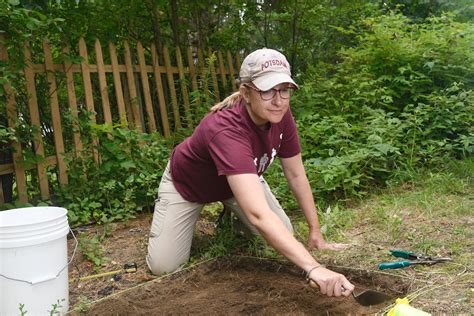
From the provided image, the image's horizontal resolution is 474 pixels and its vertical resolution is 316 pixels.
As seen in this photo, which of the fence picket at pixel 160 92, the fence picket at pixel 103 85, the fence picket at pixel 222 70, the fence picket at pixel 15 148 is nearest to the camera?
the fence picket at pixel 15 148

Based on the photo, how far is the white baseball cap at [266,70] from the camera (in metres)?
2.31

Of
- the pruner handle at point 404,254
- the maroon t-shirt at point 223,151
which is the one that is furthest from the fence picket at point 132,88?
the pruner handle at point 404,254

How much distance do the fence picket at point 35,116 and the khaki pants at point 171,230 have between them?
151 cm

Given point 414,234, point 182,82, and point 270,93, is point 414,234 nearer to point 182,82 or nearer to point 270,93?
point 270,93

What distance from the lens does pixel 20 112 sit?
406cm

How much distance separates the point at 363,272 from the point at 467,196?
67.3 inches

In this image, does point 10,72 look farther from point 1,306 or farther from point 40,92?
point 1,306

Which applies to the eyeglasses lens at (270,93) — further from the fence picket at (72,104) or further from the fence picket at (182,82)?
the fence picket at (182,82)

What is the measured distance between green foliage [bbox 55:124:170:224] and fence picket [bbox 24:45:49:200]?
135 millimetres

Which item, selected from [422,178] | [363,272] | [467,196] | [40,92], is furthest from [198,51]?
[363,272]

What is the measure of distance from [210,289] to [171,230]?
1.79ft

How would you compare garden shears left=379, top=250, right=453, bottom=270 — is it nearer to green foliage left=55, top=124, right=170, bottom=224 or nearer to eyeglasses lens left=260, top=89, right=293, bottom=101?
eyeglasses lens left=260, top=89, right=293, bottom=101

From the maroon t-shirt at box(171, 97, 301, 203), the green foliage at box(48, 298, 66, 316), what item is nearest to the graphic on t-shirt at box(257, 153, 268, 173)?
the maroon t-shirt at box(171, 97, 301, 203)

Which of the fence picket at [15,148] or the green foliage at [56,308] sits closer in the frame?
the green foliage at [56,308]
